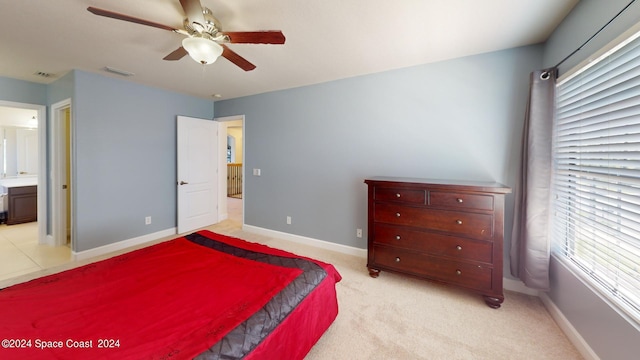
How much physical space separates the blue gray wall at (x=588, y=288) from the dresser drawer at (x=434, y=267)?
18.9 inches

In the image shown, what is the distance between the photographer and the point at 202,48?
5.72 ft

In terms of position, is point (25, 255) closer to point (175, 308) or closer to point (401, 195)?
point (175, 308)

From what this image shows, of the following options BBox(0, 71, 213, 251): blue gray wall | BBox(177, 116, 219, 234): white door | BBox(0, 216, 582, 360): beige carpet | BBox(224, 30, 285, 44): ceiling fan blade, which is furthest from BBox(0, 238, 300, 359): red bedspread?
BBox(177, 116, 219, 234): white door

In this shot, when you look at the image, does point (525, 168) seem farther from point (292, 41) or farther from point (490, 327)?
point (292, 41)

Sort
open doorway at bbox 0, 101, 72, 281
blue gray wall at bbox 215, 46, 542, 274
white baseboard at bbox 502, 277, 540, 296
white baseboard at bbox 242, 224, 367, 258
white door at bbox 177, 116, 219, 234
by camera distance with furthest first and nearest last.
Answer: white door at bbox 177, 116, 219, 234, white baseboard at bbox 242, 224, 367, 258, open doorway at bbox 0, 101, 72, 281, blue gray wall at bbox 215, 46, 542, 274, white baseboard at bbox 502, 277, 540, 296

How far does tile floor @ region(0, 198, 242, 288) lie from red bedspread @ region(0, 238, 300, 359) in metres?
2.10

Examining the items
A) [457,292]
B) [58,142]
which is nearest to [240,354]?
[457,292]

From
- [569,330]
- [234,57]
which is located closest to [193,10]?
[234,57]

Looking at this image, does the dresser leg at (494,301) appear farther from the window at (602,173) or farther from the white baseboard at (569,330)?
the window at (602,173)

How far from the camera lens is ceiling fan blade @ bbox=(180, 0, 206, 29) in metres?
1.47

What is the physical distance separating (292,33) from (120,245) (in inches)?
146

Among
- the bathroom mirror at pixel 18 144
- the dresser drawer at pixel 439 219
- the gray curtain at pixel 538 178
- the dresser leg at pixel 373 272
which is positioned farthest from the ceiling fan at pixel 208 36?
the bathroom mirror at pixel 18 144

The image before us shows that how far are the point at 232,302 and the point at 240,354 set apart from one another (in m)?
0.34

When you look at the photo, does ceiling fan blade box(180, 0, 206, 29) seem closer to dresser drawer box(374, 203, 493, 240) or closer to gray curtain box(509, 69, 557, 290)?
dresser drawer box(374, 203, 493, 240)
